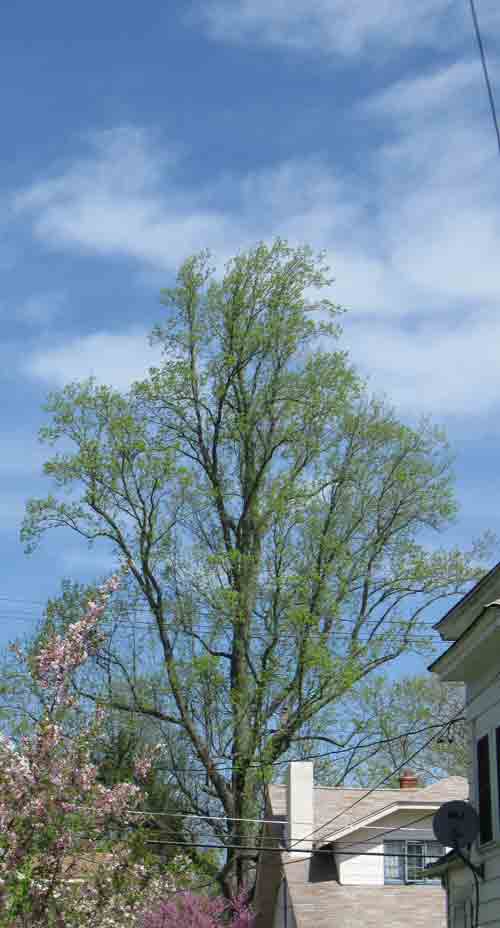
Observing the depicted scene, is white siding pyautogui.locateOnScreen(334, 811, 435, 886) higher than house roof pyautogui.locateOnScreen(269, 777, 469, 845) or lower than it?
lower

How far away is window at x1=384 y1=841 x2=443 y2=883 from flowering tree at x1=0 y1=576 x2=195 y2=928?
14.3 m

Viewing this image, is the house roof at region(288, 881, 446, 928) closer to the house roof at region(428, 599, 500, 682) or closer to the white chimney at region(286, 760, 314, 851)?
the white chimney at region(286, 760, 314, 851)

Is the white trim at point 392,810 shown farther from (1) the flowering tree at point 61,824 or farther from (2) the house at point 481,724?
(1) the flowering tree at point 61,824

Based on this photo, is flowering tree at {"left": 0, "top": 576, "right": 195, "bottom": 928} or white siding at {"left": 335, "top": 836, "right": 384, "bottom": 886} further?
white siding at {"left": 335, "top": 836, "right": 384, "bottom": 886}

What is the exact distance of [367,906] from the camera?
25531mm

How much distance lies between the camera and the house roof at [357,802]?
2623cm

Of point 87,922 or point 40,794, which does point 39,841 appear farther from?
point 87,922

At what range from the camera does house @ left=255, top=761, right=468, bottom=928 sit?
25.3 metres

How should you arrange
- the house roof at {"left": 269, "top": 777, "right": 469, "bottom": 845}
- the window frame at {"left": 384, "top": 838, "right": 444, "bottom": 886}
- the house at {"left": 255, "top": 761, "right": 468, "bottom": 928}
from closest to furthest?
the house at {"left": 255, "top": 761, "right": 468, "bottom": 928} → the house roof at {"left": 269, "top": 777, "right": 469, "bottom": 845} → the window frame at {"left": 384, "top": 838, "right": 444, "bottom": 886}

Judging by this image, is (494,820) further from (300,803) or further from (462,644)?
(300,803)

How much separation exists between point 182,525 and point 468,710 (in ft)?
49.6

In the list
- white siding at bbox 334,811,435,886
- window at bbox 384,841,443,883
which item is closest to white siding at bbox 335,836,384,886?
white siding at bbox 334,811,435,886

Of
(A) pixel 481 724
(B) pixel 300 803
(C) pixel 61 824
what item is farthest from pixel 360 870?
(C) pixel 61 824

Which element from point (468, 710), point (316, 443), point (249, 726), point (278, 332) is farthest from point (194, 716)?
point (468, 710)
